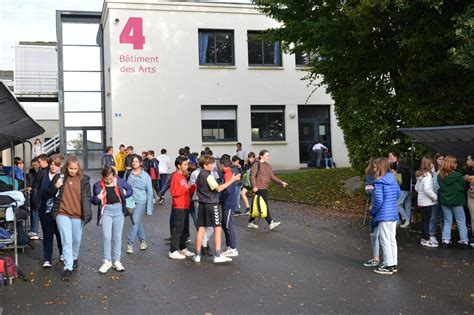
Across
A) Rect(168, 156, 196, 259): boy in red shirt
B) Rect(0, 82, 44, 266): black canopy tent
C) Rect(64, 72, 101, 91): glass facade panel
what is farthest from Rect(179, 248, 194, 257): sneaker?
Rect(64, 72, 101, 91): glass facade panel

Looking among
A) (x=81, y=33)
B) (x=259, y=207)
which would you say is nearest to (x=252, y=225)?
(x=259, y=207)

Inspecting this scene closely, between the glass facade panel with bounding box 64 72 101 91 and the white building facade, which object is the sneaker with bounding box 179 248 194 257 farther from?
the glass facade panel with bounding box 64 72 101 91

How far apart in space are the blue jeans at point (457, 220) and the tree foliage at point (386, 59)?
2618 mm

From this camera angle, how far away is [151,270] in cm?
798

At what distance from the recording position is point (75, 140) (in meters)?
32.0

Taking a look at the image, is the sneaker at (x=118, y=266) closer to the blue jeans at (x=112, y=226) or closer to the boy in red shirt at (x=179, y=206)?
the blue jeans at (x=112, y=226)

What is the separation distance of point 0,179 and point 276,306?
5.56 m

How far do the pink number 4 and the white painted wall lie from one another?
22 cm

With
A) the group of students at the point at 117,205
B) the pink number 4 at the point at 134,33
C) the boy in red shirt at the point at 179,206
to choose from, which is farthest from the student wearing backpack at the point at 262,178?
the pink number 4 at the point at 134,33

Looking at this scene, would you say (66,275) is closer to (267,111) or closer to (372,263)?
(372,263)

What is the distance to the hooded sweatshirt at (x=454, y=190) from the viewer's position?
9.51 m

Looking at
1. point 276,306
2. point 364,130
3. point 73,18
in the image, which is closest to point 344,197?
point 364,130

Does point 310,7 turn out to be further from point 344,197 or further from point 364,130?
point 344,197

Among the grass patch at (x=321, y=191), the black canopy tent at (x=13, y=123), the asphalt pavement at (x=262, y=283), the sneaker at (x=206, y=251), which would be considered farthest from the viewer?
the grass patch at (x=321, y=191)
